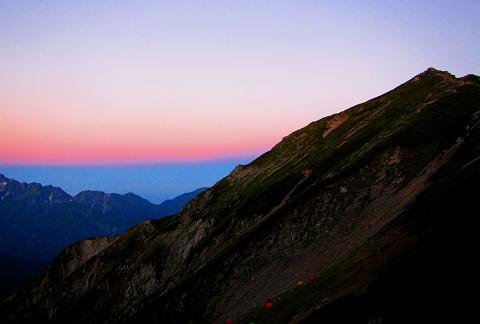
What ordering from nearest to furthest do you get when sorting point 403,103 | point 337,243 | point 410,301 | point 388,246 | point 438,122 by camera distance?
point 410,301 < point 388,246 < point 337,243 < point 438,122 < point 403,103

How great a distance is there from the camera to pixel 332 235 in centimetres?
5700

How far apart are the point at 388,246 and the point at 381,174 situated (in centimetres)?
2813

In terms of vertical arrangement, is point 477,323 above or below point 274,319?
above

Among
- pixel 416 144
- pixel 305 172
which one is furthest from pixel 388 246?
pixel 305 172

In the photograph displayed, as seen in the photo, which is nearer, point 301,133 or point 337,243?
point 337,243

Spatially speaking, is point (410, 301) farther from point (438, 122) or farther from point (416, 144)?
point (438, 122)

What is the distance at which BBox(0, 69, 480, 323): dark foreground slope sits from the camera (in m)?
27.0

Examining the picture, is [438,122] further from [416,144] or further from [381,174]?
[381,174]

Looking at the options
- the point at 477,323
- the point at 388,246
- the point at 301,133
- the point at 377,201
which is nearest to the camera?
the point at 477,323

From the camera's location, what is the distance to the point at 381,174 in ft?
207

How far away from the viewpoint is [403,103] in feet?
328

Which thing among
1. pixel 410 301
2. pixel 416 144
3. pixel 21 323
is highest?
pixel 416 144

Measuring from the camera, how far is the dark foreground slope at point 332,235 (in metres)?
27.0

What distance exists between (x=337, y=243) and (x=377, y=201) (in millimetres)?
8851
